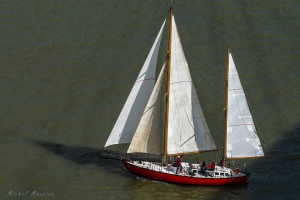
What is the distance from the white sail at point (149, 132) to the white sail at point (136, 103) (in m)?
0.44

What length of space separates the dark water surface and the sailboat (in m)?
1.21

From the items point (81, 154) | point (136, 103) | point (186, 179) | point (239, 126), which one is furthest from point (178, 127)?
point (81, 154)

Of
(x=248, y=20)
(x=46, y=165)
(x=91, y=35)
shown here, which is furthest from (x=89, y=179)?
(x=248, y=20)

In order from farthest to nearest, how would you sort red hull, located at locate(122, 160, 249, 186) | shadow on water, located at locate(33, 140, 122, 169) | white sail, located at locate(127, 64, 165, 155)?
shadow on water, located at locate(33, 140, 122, 169) < white sail, located at locate(127, 64, 165, 155) < red hull, located at locate(122, 160, 249, 186)

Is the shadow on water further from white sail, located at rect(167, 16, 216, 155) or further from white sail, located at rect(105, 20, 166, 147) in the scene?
white sail, located at rect(167, 16, 216, 155)

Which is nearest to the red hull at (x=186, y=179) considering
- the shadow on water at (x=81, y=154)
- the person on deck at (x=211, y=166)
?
the person on deck at (x=211, y=166)

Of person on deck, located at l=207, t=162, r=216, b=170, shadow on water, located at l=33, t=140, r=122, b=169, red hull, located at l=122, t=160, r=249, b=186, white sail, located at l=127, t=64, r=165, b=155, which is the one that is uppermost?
white sail, located at l=127, t=64, r=165, b=155

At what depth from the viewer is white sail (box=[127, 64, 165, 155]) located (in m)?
56.0

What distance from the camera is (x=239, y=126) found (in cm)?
5581

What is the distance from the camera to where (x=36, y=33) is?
75562 mm

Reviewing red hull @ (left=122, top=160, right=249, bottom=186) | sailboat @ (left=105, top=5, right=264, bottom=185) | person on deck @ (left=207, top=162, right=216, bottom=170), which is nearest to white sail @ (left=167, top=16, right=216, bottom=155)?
sailboat @ (left=105, top=5, right=264, bottom=185)

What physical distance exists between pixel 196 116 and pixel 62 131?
41.8ft

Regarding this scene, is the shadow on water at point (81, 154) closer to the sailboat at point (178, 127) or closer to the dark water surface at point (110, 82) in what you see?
the dark water surface at point (110, 82)

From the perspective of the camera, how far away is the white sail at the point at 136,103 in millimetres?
55312
